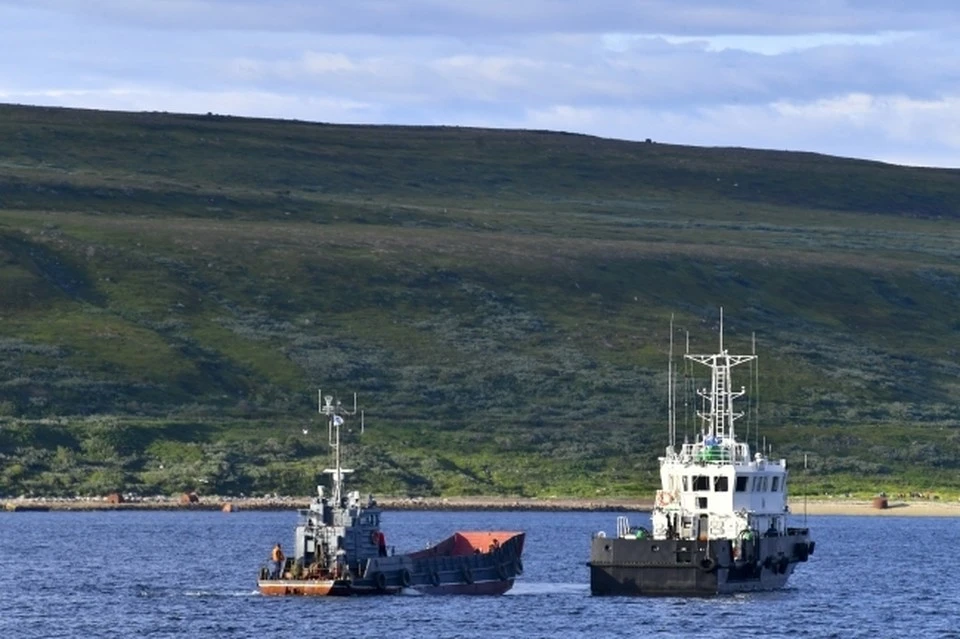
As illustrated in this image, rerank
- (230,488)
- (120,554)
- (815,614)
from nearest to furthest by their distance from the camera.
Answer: (815,614) → (120,554) → (230,488)

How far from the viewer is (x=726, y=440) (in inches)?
3558

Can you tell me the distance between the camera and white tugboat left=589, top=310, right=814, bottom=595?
86.4 m

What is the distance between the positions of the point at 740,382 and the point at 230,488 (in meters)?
53.8

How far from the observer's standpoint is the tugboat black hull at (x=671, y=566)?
86.1m

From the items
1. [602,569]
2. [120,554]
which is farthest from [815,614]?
[120,554]

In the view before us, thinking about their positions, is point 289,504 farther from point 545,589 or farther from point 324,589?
point 324,589

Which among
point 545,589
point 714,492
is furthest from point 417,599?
point 714,492

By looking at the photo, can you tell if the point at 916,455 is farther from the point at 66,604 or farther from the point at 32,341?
the point at 66,604

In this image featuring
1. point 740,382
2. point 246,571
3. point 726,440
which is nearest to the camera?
point 726,440

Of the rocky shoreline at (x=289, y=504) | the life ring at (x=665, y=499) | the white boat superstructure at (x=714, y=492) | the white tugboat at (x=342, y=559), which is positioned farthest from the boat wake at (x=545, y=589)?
the rocky shoreline at (x=289, y=504)

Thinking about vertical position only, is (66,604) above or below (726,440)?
below

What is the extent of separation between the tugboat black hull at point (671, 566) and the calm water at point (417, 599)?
0.66 m

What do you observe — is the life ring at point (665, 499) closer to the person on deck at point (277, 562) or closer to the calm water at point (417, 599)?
the calm water at point (417, 599)

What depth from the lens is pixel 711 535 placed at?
8900 cm
